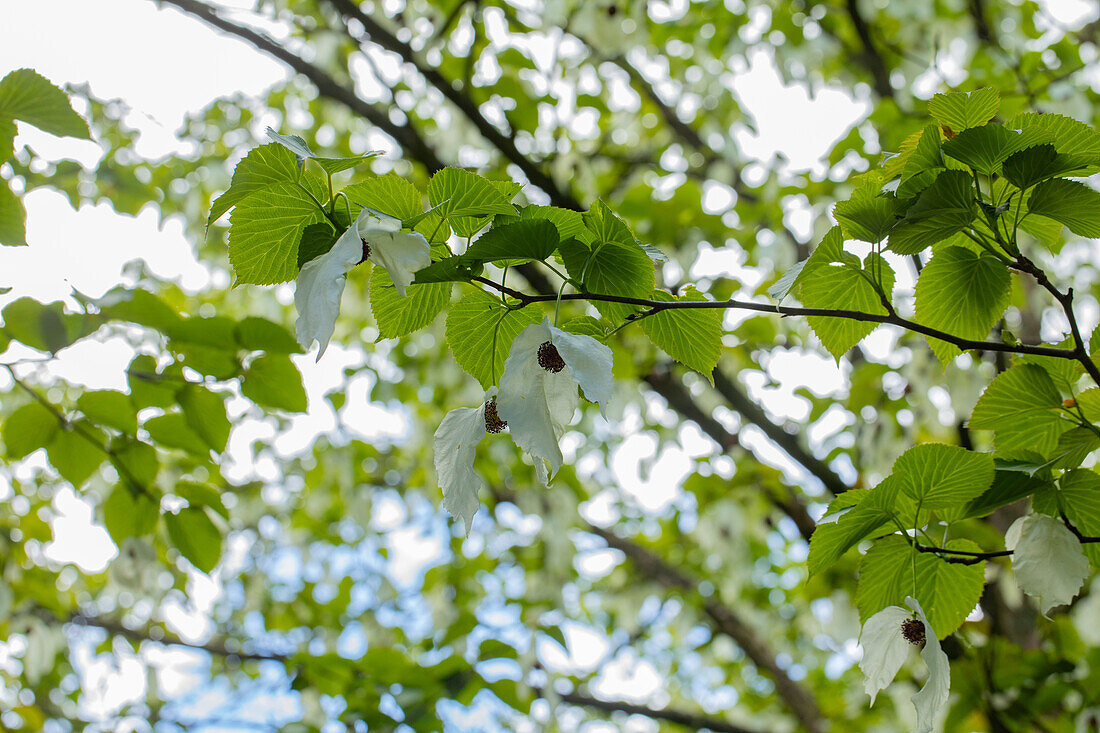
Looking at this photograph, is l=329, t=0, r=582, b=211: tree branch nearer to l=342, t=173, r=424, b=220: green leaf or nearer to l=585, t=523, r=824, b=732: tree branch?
l=342, t=173, r=424, b=220: green leaf

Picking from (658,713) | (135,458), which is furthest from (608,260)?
(658,713)

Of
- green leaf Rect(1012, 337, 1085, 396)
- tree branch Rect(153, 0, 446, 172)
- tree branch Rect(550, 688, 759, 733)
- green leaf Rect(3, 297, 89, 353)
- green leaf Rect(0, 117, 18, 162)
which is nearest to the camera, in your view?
green leaf Rect(1012, 337, 1085, 396)

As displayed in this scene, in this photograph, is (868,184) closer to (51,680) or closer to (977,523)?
(977,523)

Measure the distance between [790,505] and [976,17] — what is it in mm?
1865

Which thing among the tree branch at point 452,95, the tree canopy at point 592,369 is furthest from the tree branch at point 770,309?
the tree branch at point 452,95

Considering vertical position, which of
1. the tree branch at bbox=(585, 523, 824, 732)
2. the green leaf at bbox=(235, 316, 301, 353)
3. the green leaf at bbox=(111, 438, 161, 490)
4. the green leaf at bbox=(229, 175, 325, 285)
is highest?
the tree branch at bbox=(585, 523, 824, 732)

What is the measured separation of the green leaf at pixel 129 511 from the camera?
3.85 feet

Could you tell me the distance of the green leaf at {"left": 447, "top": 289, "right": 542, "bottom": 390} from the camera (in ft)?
1.96

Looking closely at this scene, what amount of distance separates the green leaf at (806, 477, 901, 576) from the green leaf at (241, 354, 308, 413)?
2.30 ft

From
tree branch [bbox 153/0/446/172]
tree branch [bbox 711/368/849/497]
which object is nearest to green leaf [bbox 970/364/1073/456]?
tree branch [bbox 711/368/849/497]

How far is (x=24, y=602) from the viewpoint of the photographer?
7.95ft

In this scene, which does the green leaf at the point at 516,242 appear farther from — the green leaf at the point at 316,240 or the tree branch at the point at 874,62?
the tree branch at the point at 874,62

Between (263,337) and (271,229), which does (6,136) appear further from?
(271,229)

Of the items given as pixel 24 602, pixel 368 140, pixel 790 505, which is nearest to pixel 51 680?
pixel 24 602
